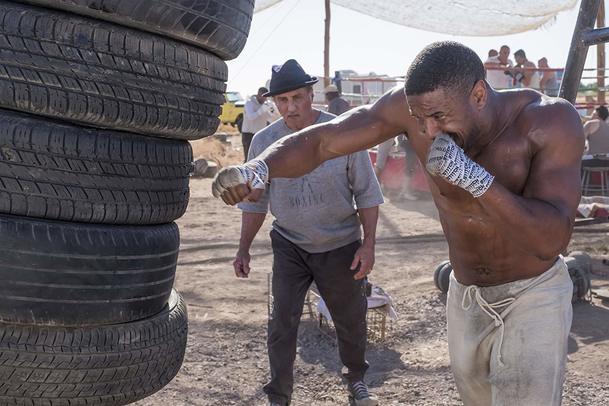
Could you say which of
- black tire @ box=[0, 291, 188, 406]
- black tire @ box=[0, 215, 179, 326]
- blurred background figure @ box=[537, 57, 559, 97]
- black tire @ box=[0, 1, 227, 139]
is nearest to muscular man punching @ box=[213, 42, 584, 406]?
black tire @ box=[0, 1, 227, 139]

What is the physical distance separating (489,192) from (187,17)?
1516mm

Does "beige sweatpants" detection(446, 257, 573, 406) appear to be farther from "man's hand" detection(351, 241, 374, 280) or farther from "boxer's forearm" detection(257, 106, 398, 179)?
"man's hand" detection(351, 241, 374, 280)

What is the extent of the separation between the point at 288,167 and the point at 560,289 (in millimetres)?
1254

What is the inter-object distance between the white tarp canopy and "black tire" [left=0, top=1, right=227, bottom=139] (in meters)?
11.2

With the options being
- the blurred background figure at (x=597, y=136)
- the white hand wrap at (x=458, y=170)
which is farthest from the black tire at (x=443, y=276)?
the blurred background figure at (x=597, y=136)

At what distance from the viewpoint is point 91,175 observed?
11.7 feet

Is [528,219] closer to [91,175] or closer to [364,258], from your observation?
[91,175]

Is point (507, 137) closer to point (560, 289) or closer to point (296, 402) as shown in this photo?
point (560, 289)

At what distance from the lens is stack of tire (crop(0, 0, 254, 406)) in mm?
3414

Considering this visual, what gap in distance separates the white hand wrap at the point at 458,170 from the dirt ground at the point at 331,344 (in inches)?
106

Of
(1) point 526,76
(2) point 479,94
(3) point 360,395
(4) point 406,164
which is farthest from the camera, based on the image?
(4) point 406,164

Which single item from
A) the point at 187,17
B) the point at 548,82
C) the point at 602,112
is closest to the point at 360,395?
the point at 187,17

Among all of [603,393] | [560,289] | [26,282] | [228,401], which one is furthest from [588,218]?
[26,282]

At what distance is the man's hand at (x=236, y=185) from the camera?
10.6ft
